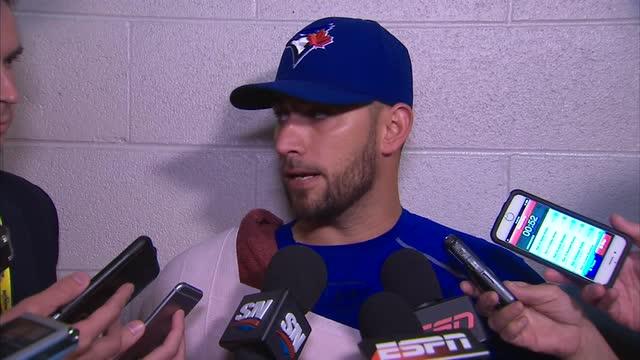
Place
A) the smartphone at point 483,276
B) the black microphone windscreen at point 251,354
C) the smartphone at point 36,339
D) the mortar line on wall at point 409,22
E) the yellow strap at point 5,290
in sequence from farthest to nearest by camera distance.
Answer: the mortar line on wall at point 409,22 < the yellow strap at point 5,290 < the smartphone at point 483,276 < the black microphone windscreen at point 251,354 < the smartphone at point 36,339

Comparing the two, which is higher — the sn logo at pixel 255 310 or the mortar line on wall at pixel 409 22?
the mortar line on wall at pixel 409 22

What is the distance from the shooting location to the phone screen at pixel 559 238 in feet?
3.04

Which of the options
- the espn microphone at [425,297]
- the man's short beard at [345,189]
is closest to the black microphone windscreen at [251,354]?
the espn microphone at [425,297]

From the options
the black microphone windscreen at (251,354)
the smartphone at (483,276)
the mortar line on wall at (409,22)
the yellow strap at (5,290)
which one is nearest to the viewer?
the black microphone windscreen at (251,354)

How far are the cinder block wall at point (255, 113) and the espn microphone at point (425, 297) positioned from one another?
1.35ft

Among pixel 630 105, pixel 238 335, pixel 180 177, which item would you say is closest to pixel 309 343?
pixel 238 335

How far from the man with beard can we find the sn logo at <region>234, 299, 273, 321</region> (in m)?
0.30

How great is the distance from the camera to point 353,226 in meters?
1.17

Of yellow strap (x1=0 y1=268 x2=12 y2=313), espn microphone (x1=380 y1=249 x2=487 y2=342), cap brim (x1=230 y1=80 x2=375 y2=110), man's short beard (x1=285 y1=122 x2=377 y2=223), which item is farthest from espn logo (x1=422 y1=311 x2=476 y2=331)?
yellow strap (x1=0 y1=268 x2=12 y2=313)

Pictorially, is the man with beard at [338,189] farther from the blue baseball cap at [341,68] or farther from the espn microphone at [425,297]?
the espn microphone at [425,297]

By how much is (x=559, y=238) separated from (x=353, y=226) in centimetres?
39

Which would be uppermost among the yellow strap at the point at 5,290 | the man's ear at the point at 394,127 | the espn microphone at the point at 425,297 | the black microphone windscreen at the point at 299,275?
the man's ear at the point at 394,127

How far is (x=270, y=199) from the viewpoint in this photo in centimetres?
142

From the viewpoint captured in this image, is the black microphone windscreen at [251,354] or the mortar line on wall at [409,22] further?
the mortar line on wall at [409,22]
